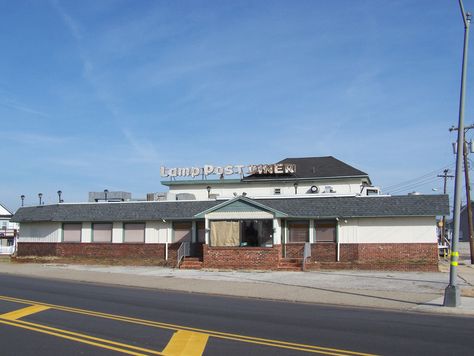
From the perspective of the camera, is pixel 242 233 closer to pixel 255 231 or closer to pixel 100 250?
pixel 255 231

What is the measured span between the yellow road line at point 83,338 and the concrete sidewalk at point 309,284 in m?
8.92

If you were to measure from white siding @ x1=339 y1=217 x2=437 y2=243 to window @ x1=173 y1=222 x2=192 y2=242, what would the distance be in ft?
31.0

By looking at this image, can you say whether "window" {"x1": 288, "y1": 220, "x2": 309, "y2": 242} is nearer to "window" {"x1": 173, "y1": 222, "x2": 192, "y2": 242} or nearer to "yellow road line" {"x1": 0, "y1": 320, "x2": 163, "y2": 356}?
"window" {"x1": 173, "y1": 222, "x2": 192, "y2": 242}

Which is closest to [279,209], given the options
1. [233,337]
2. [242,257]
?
[242,257]

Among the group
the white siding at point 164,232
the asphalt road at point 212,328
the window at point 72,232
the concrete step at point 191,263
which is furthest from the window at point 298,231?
the window at point 72,232

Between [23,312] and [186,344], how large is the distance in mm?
5672

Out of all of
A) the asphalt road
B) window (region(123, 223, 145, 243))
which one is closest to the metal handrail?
window (region(123, 223, 145, 243))

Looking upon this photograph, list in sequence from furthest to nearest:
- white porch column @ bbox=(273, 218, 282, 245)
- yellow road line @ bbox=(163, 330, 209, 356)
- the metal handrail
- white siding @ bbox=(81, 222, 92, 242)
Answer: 1. white siding @ bbox=(81, 222, 92, 242)
2. the metal handrail
3. white porch column @ bbox=(273, 218, 282, 245)
4. yellow road line @ bbox=(163, 330, 209, 356)

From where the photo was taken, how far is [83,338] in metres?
9.88

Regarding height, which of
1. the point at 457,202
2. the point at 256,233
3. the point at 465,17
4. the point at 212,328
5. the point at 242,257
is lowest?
the point at 212,328

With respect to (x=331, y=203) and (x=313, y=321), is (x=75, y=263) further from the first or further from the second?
(x=313, y=321)

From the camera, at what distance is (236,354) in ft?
28.7

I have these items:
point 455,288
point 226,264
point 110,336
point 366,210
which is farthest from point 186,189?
point 110,336

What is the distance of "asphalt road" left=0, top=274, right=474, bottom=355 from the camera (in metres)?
9.16
